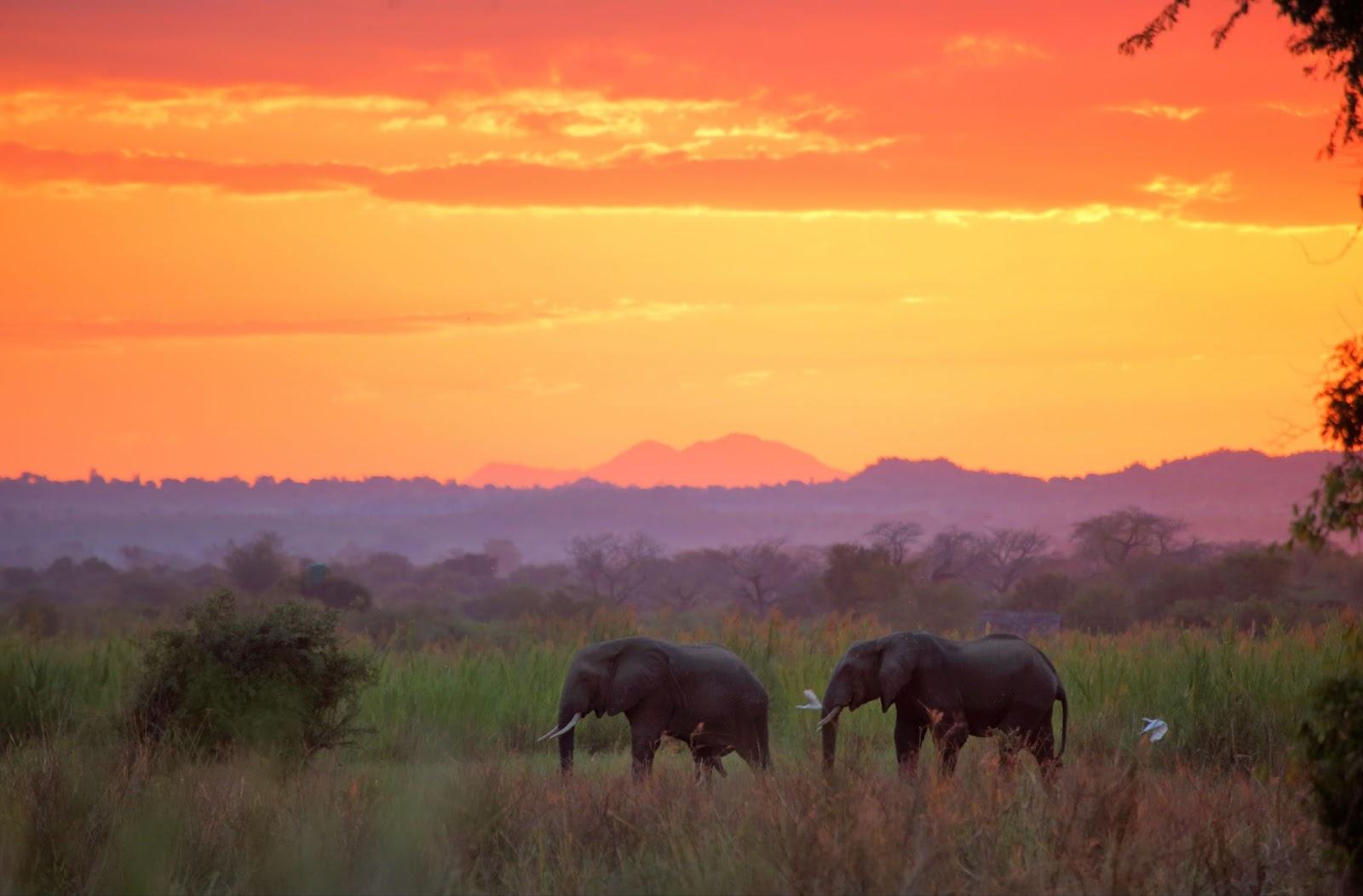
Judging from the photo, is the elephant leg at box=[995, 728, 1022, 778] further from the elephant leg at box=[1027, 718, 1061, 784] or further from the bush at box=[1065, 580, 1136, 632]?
the bush at box=[1065, 580, 1136, 632]

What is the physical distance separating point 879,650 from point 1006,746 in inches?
51.6

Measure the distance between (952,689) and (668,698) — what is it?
7.12 feet

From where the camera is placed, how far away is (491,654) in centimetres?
2256

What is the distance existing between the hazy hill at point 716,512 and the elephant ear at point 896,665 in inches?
4797

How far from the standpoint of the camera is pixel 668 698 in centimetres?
1321

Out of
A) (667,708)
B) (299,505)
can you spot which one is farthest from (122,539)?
(667,708)

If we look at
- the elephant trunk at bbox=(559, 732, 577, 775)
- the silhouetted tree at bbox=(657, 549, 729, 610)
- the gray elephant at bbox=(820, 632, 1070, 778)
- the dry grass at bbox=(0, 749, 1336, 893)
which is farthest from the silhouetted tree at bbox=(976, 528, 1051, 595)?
the dry grass at bbox=(0, 749, 1336, 893)

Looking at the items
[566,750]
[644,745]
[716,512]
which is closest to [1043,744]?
[644,745]

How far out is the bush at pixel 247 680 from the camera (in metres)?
14.4

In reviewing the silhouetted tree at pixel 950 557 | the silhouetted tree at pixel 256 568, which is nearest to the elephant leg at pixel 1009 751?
the silhouetted tree at pixel 950 557

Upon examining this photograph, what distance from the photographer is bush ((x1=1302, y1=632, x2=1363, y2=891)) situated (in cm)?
855

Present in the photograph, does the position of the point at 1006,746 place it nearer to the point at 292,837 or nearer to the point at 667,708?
the point at 667,708

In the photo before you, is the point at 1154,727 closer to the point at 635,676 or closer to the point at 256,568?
the point at 635,676

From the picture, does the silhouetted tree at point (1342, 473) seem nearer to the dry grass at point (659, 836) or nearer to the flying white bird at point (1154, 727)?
the dry grass at point (659, 836)
